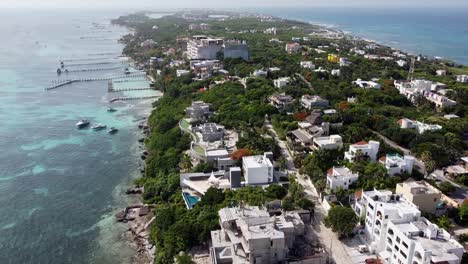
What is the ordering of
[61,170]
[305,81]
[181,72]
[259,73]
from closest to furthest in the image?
1. [61,170]
2. [305,81]
3. [259,73]
4. [181,72]

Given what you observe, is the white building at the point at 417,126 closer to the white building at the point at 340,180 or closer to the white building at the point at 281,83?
the white building at the point at 340,180

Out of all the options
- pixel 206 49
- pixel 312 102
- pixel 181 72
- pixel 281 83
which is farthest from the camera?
pixel 206 49

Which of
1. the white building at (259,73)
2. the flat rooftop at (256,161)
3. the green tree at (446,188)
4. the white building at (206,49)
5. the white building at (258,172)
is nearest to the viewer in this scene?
the green tree at (446,188)

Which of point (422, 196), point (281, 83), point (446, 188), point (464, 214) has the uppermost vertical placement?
point (281, 83)

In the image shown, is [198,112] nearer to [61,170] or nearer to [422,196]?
[61,170]

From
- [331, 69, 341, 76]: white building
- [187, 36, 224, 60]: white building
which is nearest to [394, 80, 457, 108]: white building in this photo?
[331, 69, 341, 76]: white building

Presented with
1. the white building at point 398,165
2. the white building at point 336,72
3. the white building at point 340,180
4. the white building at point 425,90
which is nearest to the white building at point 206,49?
the white building at point 336,72

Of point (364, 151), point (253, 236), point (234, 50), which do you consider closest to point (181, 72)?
point (234, 50)

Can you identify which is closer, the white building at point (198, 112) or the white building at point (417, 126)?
the white building at point (417, 126)

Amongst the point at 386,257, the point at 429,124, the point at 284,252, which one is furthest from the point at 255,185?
the point at 429,124
